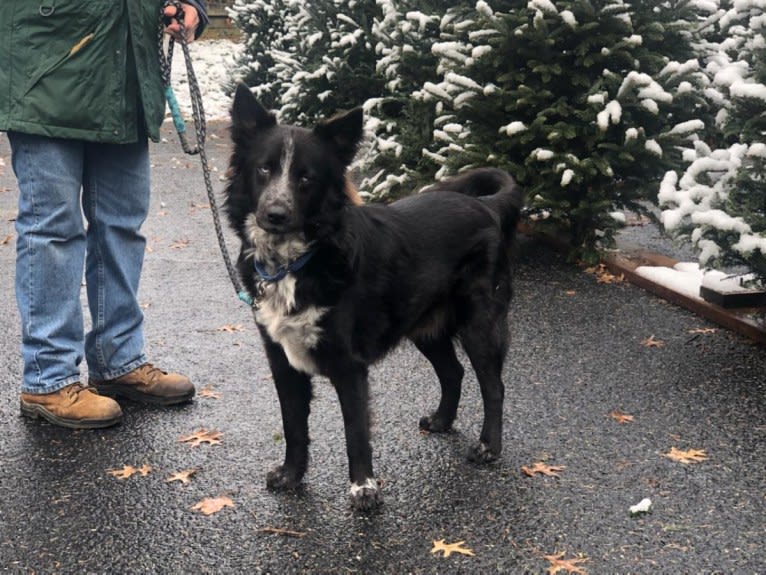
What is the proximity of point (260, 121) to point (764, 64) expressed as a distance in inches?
118

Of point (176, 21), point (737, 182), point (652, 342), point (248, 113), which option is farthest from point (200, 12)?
point (652, 342)

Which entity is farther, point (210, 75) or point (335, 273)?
point (210, 75)

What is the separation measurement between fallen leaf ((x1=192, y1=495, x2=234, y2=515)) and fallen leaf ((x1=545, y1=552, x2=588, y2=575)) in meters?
1.25

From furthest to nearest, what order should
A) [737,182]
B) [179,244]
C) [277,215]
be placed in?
[179,244], [737,182], [277,215]

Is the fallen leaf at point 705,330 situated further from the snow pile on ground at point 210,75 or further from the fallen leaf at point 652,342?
the snow pile on ground at point 210,75

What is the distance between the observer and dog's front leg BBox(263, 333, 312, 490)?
12.1ft

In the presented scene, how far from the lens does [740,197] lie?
5164 millimetres

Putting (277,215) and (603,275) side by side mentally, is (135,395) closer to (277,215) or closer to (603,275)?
(277,215)

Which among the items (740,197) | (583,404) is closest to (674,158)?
(740,197)

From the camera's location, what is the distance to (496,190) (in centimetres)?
458

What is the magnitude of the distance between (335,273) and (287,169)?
0.44m

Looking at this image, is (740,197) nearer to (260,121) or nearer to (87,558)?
(260,121)

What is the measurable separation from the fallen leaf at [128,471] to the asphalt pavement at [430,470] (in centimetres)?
3

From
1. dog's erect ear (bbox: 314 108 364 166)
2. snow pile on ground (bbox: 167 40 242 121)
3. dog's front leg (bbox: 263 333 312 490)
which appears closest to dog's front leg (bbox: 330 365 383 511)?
dog's front leg (bbox: 263 333 312 490)
